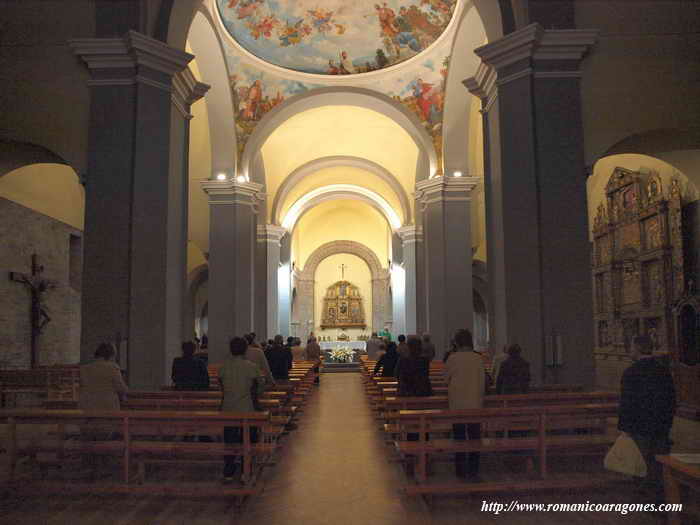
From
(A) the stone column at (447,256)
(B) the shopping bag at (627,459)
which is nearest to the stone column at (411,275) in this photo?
(A) the stone column at (447,256)

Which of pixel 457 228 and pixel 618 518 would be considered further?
pixel 457 228

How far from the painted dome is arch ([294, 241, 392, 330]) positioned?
68.1ft

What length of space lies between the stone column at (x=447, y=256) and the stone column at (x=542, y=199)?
632 centimetres

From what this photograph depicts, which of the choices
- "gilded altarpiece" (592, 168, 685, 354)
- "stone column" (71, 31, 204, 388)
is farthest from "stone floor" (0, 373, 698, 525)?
"gilded altarpiece" (592, 168, 685, 354)

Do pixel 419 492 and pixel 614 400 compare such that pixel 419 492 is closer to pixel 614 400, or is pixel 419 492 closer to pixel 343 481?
pixel 343 481

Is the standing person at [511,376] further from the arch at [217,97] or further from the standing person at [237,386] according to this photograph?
the arch at [217,97]

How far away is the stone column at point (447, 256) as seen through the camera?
14547mm

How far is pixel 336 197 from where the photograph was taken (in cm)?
2673

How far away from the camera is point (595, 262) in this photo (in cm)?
1641

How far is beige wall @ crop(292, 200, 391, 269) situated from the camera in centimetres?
3444

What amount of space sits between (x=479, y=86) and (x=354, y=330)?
96.2 feet

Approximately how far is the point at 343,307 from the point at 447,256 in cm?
2325

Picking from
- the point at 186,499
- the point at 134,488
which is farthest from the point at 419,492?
the point at 134,488

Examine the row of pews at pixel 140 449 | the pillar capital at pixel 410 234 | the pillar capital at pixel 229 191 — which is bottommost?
the row of pews at pixel 140 449
